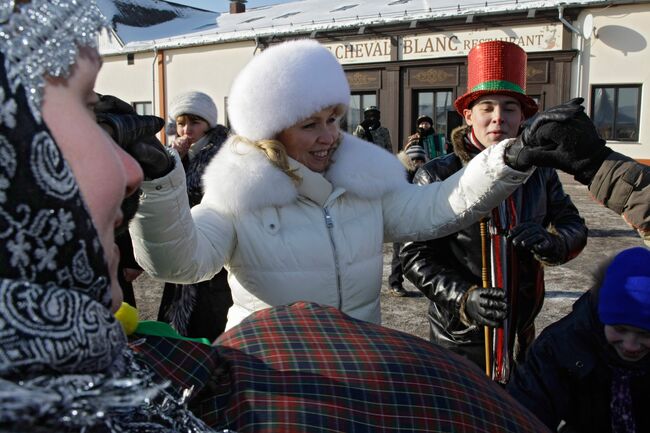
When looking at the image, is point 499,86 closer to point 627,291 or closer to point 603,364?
point 627,291

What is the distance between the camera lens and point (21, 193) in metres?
0.55

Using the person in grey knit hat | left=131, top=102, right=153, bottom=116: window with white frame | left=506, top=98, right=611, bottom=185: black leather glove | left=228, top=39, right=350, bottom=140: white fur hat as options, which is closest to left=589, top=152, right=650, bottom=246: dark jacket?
left=506, top=98, right=611, bottom=185: black leather glove

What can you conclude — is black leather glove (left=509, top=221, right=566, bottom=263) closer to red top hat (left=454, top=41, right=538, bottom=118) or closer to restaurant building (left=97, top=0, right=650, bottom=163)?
red top hat (left=454, top=41, right=538, bottom=118)

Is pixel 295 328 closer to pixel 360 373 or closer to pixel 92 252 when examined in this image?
pixel 360 373

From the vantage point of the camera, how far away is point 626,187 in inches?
58.8

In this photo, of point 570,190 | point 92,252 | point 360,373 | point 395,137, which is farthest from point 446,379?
point 395,137

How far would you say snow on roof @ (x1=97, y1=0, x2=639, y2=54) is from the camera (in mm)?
13703

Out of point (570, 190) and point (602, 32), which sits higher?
point (602, 32)

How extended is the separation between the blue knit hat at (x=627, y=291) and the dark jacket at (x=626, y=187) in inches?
12.3

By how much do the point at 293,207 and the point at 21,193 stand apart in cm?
139

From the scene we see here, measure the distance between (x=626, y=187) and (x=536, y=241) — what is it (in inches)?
29.6

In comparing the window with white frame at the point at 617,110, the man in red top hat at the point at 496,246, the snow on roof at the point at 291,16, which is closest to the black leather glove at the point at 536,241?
the man in red top hat at the point at 496,246

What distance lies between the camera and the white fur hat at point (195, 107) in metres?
3.61

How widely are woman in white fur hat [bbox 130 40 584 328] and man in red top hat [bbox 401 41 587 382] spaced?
41 cm
